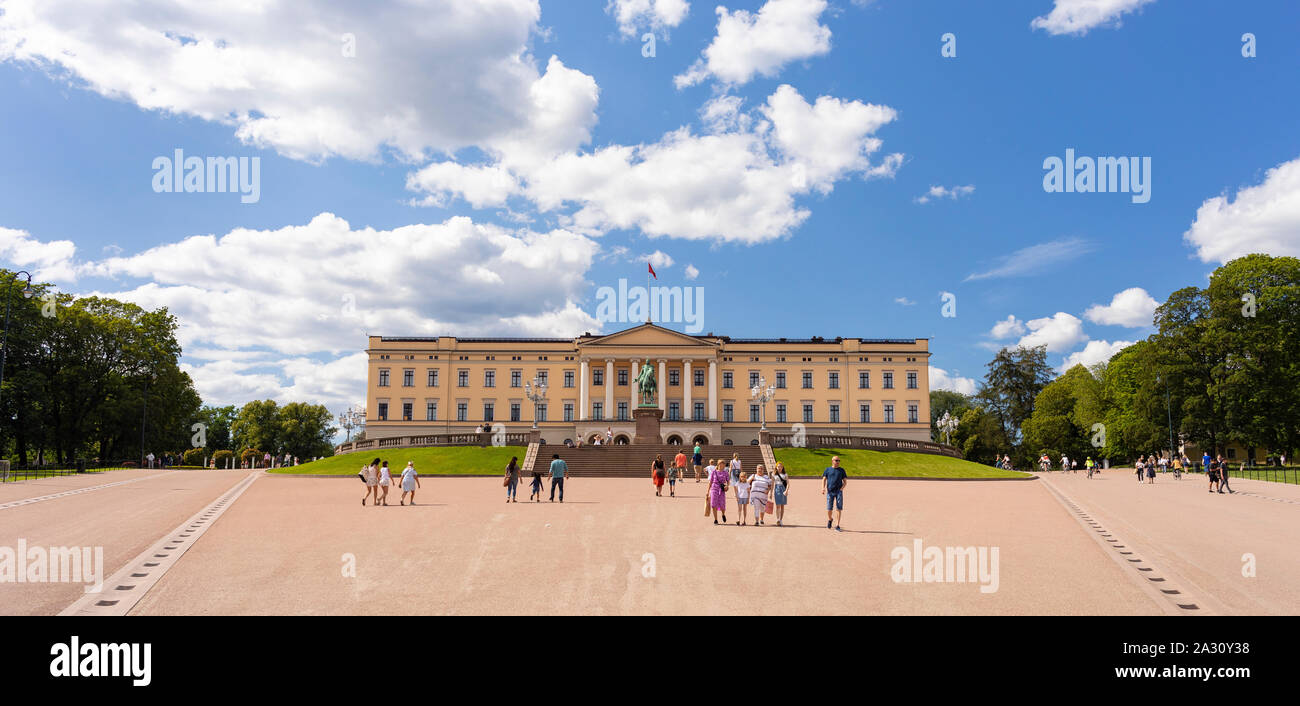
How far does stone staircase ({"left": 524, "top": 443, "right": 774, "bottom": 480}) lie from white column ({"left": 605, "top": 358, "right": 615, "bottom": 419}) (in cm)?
2852

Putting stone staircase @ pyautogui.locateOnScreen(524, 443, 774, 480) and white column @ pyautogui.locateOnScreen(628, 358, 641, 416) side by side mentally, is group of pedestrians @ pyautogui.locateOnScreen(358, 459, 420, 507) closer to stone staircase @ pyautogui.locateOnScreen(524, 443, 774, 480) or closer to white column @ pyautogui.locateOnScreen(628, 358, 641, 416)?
stone staircase @ pyautogui.locateOnScreen(524, 443, 774, 480)

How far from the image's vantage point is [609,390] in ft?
282

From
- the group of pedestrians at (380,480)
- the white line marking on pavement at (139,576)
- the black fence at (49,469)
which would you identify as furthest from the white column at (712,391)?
the white line marking on pavement at (139,576)

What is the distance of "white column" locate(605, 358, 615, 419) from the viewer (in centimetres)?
8538

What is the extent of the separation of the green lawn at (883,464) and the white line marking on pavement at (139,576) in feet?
132

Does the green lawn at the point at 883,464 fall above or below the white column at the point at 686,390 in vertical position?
below

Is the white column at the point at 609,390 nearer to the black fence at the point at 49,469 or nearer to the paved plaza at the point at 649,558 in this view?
the black fence at the point at 49,469

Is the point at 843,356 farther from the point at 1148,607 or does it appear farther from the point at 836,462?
the point at 1148,607

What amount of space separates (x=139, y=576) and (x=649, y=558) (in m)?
7.84

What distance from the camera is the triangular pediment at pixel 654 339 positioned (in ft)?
280

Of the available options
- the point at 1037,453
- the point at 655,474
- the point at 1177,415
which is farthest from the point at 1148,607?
the point at 1037,453

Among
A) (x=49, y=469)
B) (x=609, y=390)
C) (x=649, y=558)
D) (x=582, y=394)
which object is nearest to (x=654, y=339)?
(x=609, y=390)

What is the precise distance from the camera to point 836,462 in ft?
61.7
